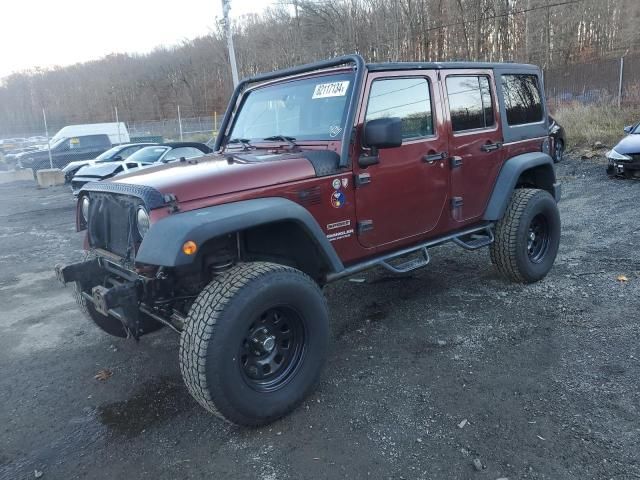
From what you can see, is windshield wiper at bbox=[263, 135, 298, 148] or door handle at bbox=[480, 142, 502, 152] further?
door handle at bbox=[480, 142, 502, 152]

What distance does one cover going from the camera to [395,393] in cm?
324

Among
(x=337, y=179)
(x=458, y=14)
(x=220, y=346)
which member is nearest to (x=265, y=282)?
(x=220, y=346)

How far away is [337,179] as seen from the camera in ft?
11.2

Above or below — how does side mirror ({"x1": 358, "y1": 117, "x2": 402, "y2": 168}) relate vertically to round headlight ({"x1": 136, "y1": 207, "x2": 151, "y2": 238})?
above

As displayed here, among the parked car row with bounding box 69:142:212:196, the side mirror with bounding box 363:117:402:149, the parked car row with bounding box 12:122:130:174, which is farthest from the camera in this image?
the parked car row with bounding box 12:122:130:174

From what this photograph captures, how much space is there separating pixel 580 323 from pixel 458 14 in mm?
29312

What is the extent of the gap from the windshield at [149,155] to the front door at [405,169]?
10279mm

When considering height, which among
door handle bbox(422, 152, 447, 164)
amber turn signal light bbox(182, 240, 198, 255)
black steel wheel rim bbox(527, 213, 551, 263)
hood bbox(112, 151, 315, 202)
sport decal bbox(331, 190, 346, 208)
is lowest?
black steel wheel rim bbox(527, 213, 551, 263)

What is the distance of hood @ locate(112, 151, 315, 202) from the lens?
114 inches

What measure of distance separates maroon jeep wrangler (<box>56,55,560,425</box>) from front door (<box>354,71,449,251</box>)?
0.04 ft

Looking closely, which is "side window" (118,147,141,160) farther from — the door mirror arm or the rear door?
the door mirror arm

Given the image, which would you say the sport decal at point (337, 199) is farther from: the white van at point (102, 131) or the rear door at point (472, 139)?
the white van at point (102, 131)

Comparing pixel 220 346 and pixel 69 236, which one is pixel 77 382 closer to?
pixel 220 346

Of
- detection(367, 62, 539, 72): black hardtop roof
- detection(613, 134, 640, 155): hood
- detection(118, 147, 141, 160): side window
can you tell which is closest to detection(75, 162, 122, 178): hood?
detection(118, 147, 141, 160): side window
